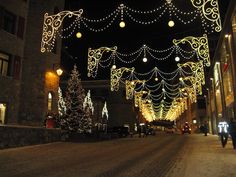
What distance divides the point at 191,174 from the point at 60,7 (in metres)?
27.4

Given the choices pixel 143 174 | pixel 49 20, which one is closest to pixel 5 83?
pixel 49 20

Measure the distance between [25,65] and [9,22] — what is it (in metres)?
5.13

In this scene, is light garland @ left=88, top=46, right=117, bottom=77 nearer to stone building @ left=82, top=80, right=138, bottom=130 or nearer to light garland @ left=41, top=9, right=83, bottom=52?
light garland @ left=41, top=9, right=83, bottom=52

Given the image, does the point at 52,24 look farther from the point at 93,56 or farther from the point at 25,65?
the point at 25,65

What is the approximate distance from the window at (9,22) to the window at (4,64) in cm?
239

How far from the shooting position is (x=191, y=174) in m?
8.16

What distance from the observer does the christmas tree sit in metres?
31.8

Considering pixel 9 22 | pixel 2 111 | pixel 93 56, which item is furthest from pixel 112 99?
pixel 2 111

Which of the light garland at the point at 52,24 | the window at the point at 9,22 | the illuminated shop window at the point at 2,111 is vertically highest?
the window at the point at 9,22

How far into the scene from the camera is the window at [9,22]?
74.2ft

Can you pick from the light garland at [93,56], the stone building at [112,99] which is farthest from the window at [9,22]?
the stone building at [112,99]

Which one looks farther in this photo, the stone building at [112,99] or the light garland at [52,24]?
the stone building at [112,99]

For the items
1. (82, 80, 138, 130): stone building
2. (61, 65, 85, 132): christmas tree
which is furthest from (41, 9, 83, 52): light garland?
(82, 80, 138, 130): stone building

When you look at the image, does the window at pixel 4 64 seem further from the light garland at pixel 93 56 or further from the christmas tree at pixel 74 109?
the christmas tree at pixel 74 109
